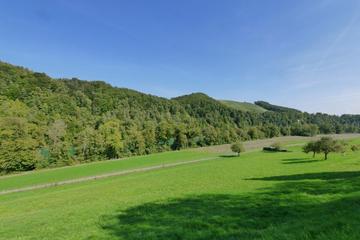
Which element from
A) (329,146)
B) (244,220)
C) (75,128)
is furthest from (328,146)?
(75,128)

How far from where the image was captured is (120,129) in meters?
110

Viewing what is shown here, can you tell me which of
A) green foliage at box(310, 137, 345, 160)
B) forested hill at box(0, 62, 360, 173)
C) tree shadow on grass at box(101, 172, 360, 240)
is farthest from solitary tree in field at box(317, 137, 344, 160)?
forested hill at box(0, 62, 360, 173)

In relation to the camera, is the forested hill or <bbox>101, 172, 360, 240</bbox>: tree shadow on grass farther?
the forested hill

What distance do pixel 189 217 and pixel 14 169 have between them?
69.1 m

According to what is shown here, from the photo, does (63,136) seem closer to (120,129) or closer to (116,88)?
(120,129)

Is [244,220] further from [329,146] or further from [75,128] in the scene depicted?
[75,128]

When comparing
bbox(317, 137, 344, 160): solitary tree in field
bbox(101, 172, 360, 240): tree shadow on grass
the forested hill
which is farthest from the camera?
the forested hill

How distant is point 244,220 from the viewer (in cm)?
1252

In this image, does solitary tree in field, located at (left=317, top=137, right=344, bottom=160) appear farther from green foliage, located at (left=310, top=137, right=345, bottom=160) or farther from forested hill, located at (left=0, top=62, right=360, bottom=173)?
forested hill, located at (left=0, top=62, right=360, bottom=173)

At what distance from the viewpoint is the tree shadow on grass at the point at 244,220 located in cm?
856

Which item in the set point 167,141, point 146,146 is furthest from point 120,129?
point 167,141

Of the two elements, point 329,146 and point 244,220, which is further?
point 329,146

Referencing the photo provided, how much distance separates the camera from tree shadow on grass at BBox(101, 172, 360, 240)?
8562 mm

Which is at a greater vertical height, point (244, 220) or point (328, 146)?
point (328, 146)
